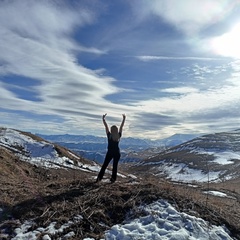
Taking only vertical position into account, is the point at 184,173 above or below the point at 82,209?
above

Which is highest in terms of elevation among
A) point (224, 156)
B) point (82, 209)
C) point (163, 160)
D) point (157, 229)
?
point (224, 156)

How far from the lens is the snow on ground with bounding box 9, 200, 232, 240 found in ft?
Answer: 26.5

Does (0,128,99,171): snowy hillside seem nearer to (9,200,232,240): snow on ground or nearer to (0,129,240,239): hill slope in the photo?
(0,129,240,239): hill slope

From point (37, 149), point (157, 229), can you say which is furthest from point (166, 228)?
point (37, 149)

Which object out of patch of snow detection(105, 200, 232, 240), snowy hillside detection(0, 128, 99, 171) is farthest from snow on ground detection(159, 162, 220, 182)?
patch of snow detection(105, 200, 232, 240)

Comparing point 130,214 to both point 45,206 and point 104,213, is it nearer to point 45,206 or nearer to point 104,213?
point 104,213

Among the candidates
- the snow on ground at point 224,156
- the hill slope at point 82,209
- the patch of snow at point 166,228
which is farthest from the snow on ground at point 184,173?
the patch of snow at point 166,228

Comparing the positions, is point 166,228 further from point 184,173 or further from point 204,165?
point 204,165

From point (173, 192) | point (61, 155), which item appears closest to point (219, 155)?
point (61, 155)

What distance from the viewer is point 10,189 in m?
11.6

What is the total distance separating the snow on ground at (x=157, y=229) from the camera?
8062 millimetres

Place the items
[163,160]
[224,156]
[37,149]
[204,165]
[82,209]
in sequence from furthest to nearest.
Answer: [163,160], [224,156], [204,165], [37,149], [82,209]

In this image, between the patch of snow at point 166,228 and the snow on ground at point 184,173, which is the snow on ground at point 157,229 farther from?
the snow on ground at point 184,173

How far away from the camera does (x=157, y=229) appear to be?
8398 mm
